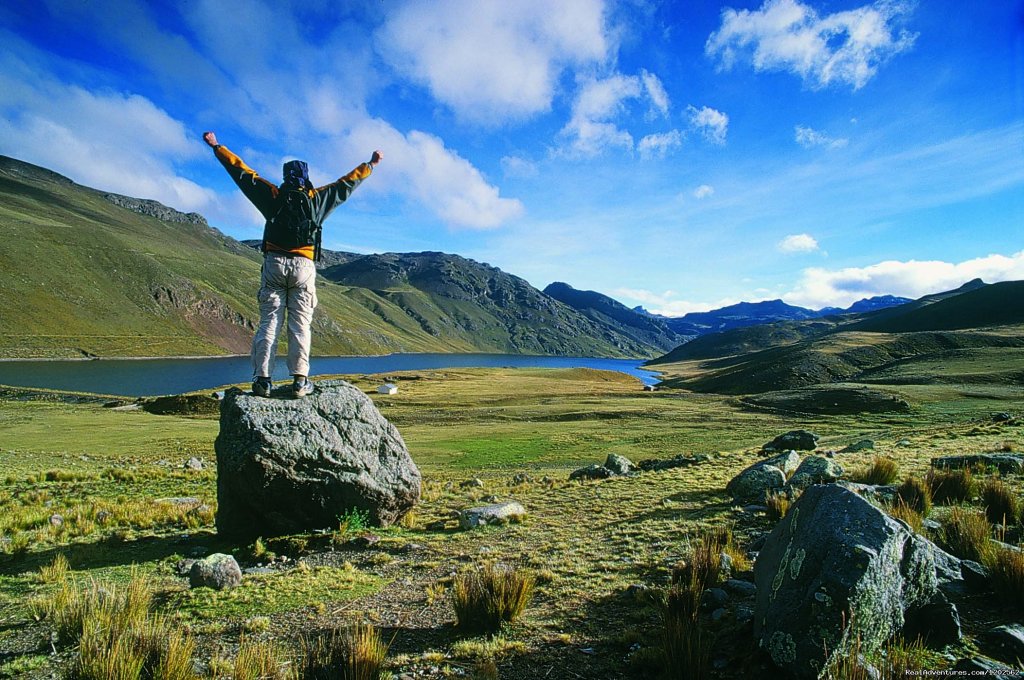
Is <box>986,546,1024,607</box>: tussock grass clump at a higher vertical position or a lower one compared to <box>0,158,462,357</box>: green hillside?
lower

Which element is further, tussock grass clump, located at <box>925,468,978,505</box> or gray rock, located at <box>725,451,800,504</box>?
gray rock, located at <box>725,451,800,504</box>

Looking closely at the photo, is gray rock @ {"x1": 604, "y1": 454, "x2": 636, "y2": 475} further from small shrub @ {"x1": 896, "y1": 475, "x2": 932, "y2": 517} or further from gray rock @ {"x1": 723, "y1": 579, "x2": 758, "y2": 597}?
gray rock @ {"x1": 723, "y1": 579, "x2": 758, "y2": 597}

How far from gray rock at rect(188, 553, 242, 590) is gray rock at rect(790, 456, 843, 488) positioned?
39.6 ft

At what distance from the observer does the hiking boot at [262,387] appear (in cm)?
988

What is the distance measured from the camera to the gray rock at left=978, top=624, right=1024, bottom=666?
13.7 feet

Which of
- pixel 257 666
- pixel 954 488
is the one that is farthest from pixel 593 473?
pixel 257 666

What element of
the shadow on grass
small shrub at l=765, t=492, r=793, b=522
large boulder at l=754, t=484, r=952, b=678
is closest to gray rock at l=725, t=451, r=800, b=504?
small shrub at l=765, t=492, r=793, b=522

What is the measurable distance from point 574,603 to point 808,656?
10.6 feet

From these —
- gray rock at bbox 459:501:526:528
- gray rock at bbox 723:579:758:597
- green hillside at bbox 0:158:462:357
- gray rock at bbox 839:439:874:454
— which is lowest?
gray rock at bbox 839:439:874:454

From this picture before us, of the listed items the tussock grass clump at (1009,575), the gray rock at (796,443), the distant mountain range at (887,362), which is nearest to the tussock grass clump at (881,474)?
the tussock grass clump at (1009,575)

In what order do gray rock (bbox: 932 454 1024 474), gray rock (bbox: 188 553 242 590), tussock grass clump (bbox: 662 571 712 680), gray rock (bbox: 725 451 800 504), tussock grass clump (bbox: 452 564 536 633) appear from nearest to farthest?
tussock grass clump (bbox: 662 571 712 680), tussock grass clump (bbox: 452 564 536 633), gray rock (bbox: 188 553 242 590), gray rock (bbox: 932 454 1024 474), gray rock (bbox: 725 451 800 504)

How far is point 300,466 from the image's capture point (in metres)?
9.45

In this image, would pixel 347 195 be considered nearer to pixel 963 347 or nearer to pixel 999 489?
pixel 999 489

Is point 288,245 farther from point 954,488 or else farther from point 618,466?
point 618,466
